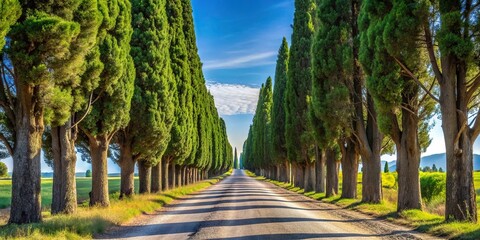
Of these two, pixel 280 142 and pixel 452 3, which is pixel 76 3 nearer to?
pixel 452 3

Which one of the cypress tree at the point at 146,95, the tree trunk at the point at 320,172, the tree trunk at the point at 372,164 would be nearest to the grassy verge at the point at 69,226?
the cypress tree at the point at 146,95

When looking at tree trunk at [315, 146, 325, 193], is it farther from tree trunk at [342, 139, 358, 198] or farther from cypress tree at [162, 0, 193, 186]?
cypress tree at [162, 0, 193, 186]

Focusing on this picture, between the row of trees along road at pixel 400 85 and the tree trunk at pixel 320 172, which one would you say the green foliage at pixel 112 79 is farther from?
the tree trunk at pixel 320 172

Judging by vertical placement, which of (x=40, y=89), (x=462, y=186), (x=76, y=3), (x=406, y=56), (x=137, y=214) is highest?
(x=76, y=3)

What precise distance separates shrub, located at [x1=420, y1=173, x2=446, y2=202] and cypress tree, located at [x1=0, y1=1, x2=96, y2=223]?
77.6 ft

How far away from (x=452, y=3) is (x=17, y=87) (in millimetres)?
11440

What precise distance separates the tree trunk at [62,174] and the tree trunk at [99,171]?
333 cm

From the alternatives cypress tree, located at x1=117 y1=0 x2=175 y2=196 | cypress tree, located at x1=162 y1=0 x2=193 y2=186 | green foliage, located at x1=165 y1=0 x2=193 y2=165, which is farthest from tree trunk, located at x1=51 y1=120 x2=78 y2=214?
cypress tree, located at x1=162 y1=0 x2=193 y2=186

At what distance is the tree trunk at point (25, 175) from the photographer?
36.1 feet

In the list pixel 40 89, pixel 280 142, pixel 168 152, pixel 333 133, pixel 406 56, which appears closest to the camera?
pixel 40 89

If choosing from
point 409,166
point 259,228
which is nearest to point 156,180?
point 409,166

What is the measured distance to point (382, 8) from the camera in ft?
46.7

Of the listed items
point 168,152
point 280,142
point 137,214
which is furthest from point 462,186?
point 280,142

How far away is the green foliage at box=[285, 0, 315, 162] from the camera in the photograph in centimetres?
3438
